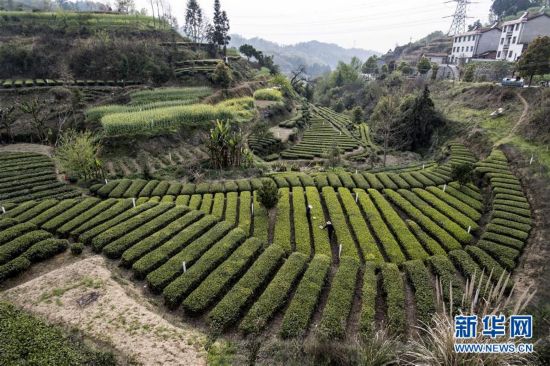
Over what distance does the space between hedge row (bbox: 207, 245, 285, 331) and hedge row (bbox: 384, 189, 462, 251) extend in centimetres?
970

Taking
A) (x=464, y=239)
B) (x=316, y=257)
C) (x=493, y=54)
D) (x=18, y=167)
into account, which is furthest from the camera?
(x=493, y=54)

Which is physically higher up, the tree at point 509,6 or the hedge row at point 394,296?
the tree at point 509,6

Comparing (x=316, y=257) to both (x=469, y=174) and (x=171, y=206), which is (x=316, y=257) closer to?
(x=171, y=206)

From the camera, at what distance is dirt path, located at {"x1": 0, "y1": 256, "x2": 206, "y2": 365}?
1053 centimetres

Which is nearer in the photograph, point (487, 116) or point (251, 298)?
point (251, 298)

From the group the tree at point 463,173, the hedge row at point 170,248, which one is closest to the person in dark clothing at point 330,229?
the hedge row at point 170,248

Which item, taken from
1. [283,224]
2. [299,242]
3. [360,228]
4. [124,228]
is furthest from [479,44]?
[124,228]

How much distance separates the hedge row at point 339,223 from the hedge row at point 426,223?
4.58 metres

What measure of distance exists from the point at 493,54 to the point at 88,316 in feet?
279

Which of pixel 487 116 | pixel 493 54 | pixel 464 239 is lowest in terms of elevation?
pixel 464 239

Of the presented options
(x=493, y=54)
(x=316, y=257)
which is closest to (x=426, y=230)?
(x=316, y=257)

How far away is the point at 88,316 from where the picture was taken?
1177cm

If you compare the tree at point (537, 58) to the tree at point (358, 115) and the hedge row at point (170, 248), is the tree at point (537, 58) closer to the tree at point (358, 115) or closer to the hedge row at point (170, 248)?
the tree at point (358, 115)

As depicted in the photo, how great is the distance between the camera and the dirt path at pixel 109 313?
10.5 m
